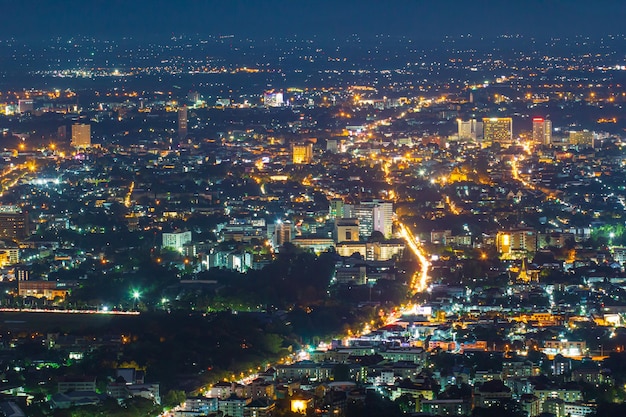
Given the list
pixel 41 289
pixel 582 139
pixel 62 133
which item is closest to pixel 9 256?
pixel 41 289

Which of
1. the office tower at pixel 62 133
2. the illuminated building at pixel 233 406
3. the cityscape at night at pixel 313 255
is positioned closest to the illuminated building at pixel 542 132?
the cityscape at night at pixel 313 255

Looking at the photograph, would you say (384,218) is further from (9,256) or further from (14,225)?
(9,256)

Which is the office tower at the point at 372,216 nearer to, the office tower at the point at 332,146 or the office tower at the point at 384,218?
the office tower at the point at 384,218

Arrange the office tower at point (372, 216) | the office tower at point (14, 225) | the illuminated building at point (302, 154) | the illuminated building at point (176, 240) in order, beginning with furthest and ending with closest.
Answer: the illuminated building at point (302, 154)
the office tower at point (14, 225)
the office tower at point (372, 216)
the illuminated building at point (176, 240)

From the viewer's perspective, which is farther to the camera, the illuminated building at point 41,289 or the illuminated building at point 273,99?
the illuminated building at point 273,99

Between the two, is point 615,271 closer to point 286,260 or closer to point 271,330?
point 286,260

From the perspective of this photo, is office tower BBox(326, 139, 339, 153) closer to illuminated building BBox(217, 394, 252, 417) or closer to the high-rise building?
the high-rise building

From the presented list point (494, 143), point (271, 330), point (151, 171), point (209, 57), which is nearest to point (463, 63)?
point (209, 57)
